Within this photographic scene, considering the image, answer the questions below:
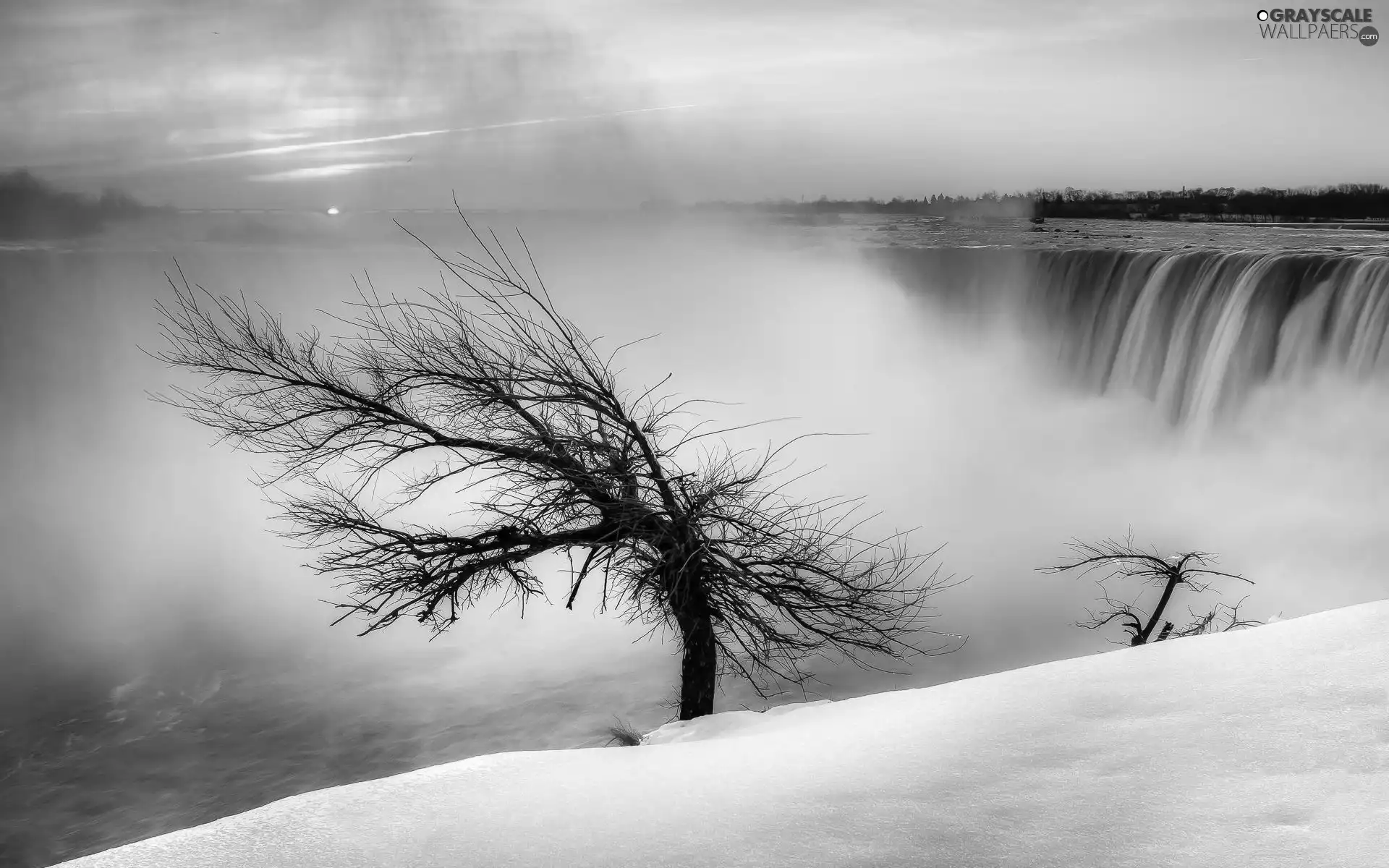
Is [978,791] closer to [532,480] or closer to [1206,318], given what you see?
[532,480]

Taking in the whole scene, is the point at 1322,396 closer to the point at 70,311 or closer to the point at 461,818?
the point at 461,818

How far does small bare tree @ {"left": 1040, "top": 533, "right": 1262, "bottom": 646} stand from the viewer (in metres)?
7.32

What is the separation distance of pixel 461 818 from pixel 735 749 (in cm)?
101

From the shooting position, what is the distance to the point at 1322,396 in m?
18.5

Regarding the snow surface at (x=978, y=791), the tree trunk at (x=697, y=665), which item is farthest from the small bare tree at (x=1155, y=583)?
the tree trunk at (x=697, y=665)

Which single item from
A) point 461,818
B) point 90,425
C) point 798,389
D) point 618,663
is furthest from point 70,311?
point 461,818

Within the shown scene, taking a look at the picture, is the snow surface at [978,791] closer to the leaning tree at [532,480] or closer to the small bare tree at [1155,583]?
the small bare tree at [1155,583]

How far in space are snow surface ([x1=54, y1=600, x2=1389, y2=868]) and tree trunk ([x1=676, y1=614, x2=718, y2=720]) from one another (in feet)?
13.8

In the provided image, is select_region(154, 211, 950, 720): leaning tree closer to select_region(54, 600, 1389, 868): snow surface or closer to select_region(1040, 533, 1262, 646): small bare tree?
select_region(1040, 533, 1262, 646): small bare tree

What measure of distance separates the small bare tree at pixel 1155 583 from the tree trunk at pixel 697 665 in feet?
10.2

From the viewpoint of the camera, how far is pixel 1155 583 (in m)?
18.2

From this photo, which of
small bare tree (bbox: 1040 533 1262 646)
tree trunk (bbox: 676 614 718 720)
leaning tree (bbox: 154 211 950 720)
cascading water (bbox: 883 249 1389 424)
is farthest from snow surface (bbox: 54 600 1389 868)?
cascading water (bbox: 883 249 1389 424)

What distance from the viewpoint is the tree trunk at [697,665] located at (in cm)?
748

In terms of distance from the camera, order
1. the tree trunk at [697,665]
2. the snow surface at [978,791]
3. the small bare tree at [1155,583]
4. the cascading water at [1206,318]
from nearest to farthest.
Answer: the snow surface at [978,791]
the small bare tree at [1155,583]
the tree trunk at [697,665]
the cascading water at [1206,318]
